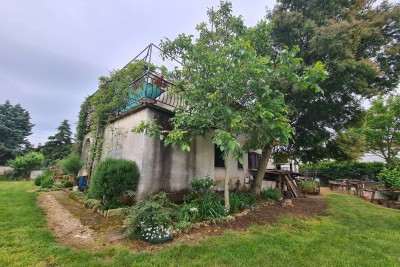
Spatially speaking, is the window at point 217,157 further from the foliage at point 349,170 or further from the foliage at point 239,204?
the foliage at point 349,170

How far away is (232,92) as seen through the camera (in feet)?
16.6

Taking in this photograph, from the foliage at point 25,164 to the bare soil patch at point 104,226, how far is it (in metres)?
11.5

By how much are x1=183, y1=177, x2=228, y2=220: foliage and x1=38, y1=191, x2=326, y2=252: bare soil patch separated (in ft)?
0.90

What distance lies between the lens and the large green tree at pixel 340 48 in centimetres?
659

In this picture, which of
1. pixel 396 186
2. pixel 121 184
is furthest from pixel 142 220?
pixel 396 186

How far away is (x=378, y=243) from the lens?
4.05 m

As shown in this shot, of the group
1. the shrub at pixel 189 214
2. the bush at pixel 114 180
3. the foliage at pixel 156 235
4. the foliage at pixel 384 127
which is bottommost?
the foliage at pixel 156 235

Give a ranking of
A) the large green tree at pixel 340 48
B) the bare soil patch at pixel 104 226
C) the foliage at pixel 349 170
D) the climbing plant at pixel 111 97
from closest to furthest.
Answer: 1. the bare soil patch at pixel 104 226
2. the large green tree at pixel 340 48
3. the climbing plant at pixel 111 97
4. the foliage at pixel 349 170

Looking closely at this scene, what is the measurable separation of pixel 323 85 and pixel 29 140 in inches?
1063

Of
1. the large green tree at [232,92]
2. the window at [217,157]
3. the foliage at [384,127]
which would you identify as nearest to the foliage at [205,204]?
the large green tree at [232,92]

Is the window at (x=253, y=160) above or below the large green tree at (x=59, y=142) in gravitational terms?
below

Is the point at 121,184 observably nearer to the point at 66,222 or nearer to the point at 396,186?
the point at 66,222

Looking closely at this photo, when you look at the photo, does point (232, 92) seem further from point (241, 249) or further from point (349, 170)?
point (349, 170)

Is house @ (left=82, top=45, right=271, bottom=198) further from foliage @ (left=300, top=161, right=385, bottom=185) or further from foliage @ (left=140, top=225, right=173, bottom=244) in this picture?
foliage @ (left=300, top=161, right=385, bottom=185)
